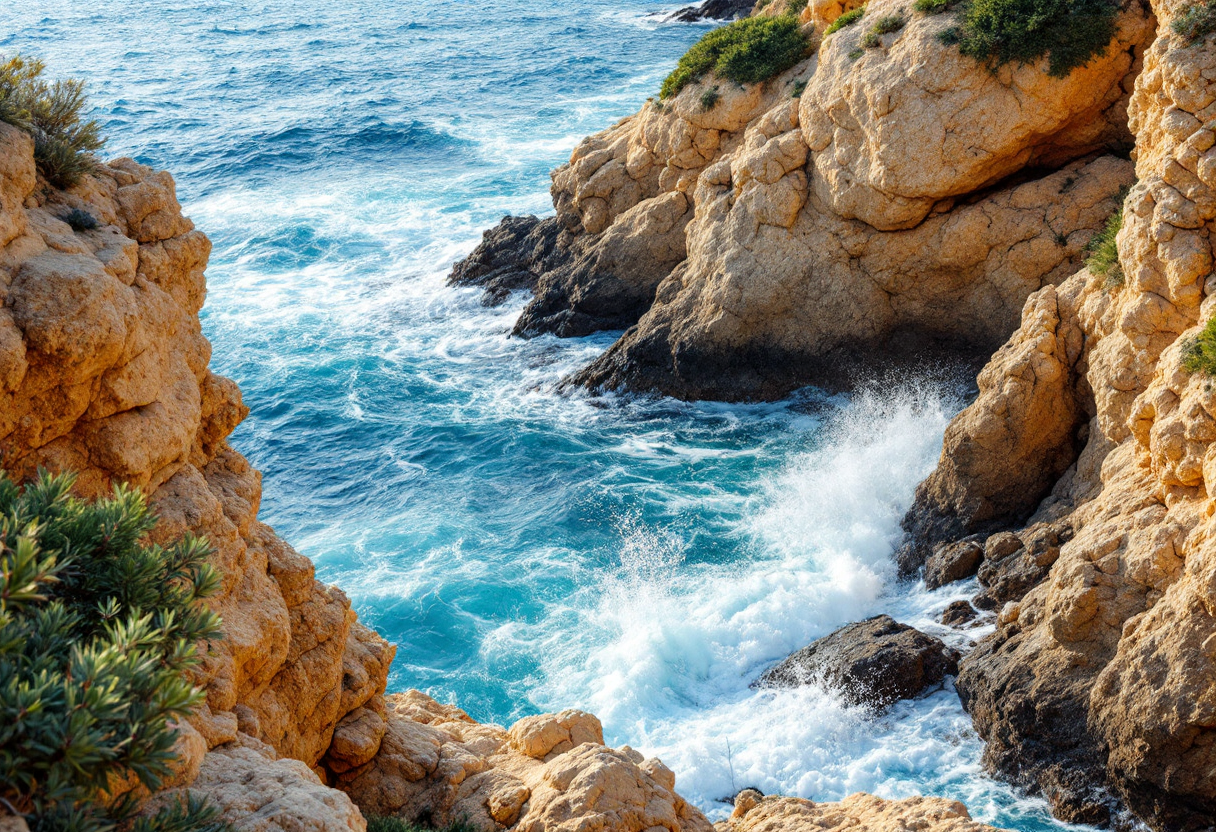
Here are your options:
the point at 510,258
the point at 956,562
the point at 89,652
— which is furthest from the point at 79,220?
the point at 510,258

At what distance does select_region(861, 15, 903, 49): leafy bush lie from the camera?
22.8 metres

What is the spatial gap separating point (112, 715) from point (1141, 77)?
17783mm

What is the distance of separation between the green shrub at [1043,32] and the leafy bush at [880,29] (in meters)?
2.09

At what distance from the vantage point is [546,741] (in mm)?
11953

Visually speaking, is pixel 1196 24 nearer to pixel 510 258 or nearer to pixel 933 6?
pixel 933 6

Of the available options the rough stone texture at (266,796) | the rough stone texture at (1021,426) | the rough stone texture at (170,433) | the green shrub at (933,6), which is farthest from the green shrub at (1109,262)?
the rough stone texture at (266,796)

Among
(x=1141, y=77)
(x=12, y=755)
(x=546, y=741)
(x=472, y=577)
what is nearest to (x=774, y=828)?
(x=546, y=741)

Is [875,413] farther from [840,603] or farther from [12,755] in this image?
[12,755]

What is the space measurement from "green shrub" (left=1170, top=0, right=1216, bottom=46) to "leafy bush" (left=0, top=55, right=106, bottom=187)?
16206 millimetres

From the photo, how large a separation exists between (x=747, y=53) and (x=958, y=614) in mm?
18209

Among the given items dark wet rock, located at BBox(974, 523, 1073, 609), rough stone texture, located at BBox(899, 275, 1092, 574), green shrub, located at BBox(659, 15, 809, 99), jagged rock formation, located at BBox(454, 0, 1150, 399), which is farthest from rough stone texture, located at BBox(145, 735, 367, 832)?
green shrub, located at BBox(659, 15, 809, 99)

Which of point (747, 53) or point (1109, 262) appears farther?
point (747, 53)

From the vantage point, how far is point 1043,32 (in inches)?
805

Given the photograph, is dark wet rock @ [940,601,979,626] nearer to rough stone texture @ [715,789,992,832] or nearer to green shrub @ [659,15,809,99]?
rough stone texture @ [715,789,992,832]
